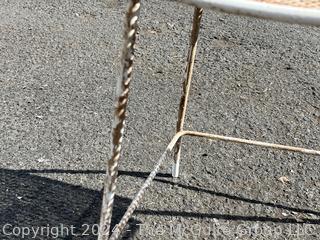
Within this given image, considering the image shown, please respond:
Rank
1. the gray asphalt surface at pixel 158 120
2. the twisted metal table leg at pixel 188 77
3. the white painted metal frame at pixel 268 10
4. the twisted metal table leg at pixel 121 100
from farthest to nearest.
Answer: the gray asphalt surface at pixel 158 120 < the twisted metal table leg at pixel 188 77 < the twisted metal table leg at pixel 121 100 < the white painted metal frame at pixel 268 10

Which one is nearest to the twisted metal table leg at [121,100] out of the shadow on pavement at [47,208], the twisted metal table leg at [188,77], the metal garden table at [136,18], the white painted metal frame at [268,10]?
the metal garden table at [136,18]

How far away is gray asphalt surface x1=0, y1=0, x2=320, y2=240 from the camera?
171cm

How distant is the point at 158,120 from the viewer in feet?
7.09

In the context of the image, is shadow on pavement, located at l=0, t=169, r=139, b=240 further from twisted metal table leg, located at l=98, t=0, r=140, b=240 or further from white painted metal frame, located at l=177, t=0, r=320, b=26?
white painted metal frame, located at l=177, t=0, r=320, b=26

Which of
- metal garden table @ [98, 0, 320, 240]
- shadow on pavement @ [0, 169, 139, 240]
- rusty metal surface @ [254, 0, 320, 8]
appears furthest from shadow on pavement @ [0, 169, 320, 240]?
rusty metal surface @ [254, 0, 320, 8]

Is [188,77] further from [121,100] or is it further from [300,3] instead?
[300,3]

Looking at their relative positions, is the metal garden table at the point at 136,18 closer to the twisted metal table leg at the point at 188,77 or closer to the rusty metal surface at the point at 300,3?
the rusty metal surface at the point at 300,3

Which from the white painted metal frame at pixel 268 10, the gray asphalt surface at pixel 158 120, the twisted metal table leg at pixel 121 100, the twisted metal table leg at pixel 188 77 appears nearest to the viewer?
the white painted metal frame at pixel 268 10

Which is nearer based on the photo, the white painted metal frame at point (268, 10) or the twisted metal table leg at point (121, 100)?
the white painted metal frame at point (268, 10)

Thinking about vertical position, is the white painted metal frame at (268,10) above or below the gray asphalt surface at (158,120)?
below

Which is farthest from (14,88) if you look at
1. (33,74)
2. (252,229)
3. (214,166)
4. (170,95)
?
(252,229)

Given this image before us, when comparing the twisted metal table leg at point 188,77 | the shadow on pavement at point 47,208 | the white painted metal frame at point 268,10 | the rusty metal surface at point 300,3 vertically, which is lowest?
the shadow on pavement at point 47,208

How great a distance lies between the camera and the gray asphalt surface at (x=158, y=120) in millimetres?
1708

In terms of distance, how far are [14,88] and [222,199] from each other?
891mm
